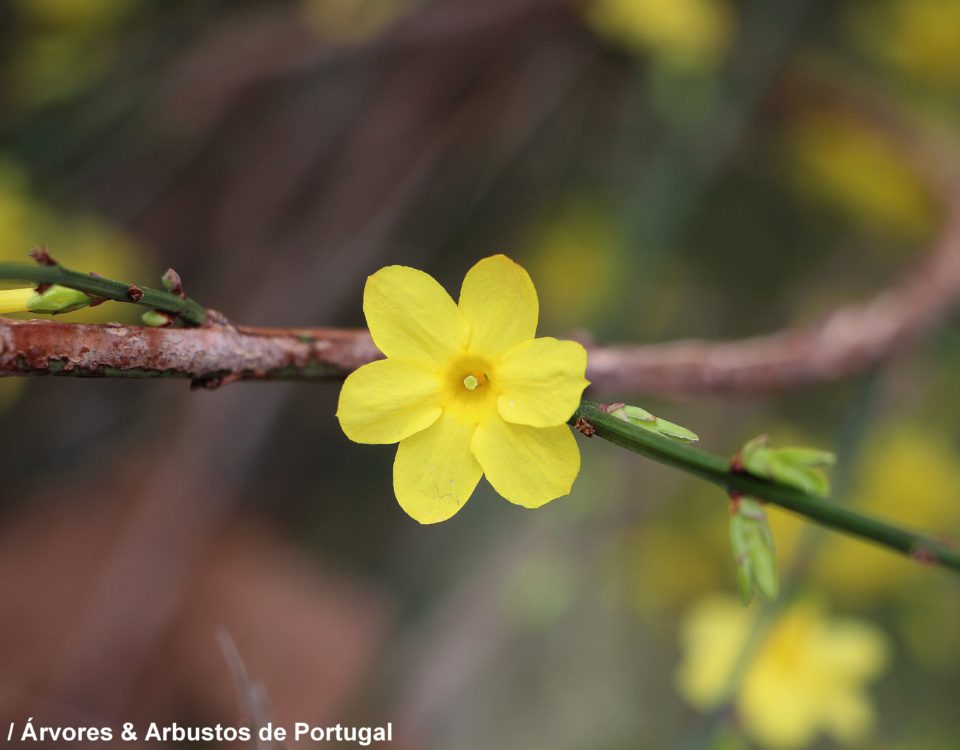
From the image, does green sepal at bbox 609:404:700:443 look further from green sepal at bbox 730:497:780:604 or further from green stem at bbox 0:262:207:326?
green stem at bbox 0:262:207:326

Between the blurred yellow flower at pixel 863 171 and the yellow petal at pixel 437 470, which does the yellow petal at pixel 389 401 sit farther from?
the blurred yellow flower at pixel 863 171

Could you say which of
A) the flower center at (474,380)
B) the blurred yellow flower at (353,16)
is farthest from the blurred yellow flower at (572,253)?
the flower center at (474,380)

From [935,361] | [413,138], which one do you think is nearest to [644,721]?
[935,361]

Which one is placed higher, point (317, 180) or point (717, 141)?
point (317, 180)

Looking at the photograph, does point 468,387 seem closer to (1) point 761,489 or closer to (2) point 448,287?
(1) point 761,489

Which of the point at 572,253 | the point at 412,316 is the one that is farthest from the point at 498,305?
the point at 572,253

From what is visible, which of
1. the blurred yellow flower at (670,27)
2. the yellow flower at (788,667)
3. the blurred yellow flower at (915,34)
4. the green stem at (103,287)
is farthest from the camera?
the blurred yellow flower at (915,34)

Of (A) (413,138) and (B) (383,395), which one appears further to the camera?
(A) (413,138)

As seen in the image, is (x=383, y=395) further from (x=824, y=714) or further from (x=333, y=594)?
(x=333, y=594)
